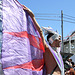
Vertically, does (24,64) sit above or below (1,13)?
below

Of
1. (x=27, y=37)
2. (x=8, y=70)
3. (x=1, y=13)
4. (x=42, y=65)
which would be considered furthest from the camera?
(x=42, y=65)

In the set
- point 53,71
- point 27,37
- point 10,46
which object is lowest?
point 53,71

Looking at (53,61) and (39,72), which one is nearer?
(39,72)

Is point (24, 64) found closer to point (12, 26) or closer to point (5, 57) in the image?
point (5, 57)

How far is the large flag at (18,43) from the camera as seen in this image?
153cm

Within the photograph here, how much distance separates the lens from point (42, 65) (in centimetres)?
194

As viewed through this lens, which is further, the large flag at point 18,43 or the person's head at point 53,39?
the person's head at point 53,39

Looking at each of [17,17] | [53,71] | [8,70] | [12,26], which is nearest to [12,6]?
[17,17]

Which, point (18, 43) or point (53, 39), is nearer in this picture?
point (18, 43)

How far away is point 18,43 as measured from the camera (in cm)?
163

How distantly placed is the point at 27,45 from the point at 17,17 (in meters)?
0.33

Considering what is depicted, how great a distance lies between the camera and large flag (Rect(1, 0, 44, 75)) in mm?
1531

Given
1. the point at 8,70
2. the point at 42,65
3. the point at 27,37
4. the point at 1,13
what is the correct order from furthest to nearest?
1. the point at 42,65
2. the point at 27,37
3. the point at 1,13
4. the point at 8,70

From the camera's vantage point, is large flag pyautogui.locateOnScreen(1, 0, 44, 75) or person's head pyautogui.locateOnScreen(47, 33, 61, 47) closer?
large flag pyautogui.locateOnScreen(1, 0, 44, 75)
